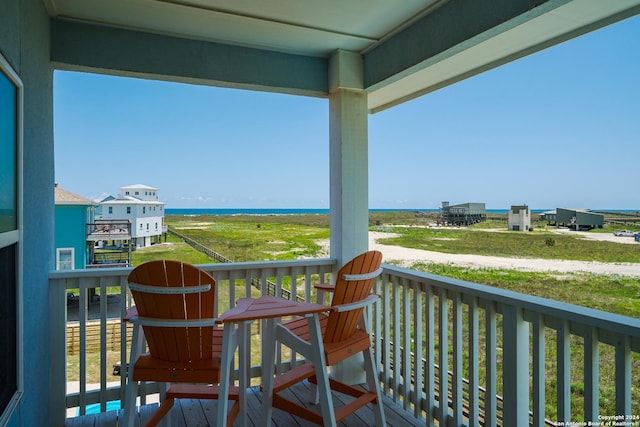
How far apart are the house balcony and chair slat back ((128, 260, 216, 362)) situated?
0.98 meters

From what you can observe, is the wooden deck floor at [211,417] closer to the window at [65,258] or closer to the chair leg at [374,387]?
the chair leg at [374,387]

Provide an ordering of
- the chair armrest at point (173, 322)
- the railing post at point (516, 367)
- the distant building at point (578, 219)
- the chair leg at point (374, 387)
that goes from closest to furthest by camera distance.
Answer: the chair armrest at point (173, 322) < the railing post at point (516, 367) < the distant building at point (578, 219) < the chair leg at point (374, 387)

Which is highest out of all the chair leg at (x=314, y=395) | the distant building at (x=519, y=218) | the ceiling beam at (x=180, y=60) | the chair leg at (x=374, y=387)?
the ceiling beam at (x=180, y=60)

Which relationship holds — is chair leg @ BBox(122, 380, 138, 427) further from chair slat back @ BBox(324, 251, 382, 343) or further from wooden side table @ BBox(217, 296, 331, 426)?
chair slat back @ BBox(324, 251, 382, 343)

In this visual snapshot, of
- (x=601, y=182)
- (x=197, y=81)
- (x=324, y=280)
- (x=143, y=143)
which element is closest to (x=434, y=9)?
(x=601, y=182)

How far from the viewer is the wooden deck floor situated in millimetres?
2641

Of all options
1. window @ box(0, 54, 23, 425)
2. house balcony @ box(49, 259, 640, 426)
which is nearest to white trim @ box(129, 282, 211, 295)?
window @ box(0, 54, 23, 425)

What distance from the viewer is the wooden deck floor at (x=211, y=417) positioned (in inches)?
104

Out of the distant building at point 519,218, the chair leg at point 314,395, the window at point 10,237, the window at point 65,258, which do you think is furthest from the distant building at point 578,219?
the window at point 65,258

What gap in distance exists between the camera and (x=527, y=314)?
6.42ft

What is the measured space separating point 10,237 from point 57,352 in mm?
1353

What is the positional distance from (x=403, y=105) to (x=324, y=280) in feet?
6.34

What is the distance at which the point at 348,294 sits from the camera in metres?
2.20

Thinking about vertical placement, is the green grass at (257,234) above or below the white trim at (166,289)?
above
